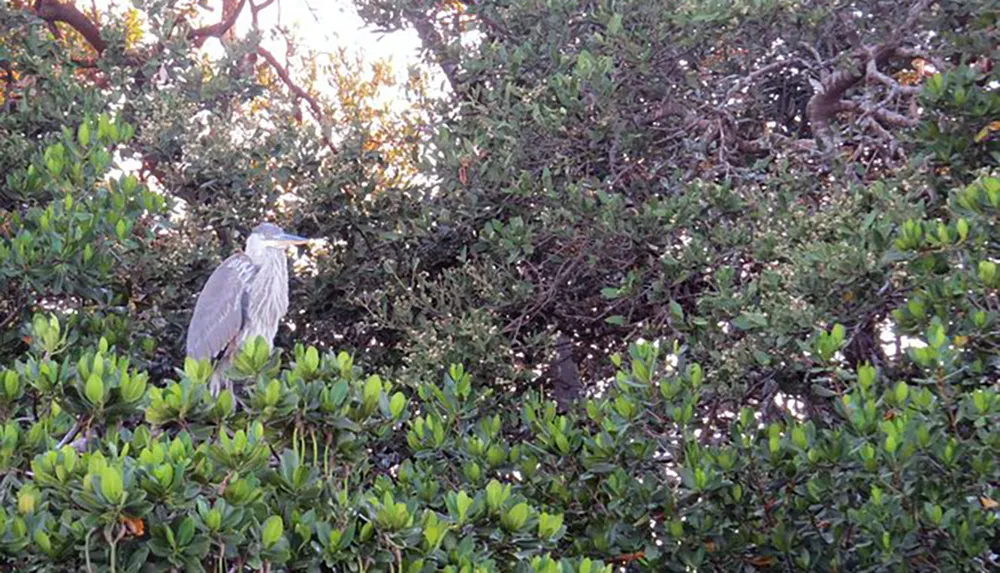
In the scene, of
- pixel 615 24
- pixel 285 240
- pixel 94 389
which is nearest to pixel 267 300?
pixel 285 240

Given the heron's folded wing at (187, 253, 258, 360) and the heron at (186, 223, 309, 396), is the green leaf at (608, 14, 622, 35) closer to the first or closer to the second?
the heron at (186, 223, 309, 396)

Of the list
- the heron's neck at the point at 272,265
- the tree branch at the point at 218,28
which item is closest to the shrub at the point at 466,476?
the heron's neck at the point at 272,265

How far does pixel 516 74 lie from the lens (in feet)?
25.4

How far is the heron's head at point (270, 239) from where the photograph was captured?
25.0ft

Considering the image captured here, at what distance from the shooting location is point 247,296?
7648 millimetres

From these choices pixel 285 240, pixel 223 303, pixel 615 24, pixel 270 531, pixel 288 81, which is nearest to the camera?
pixel 270 531

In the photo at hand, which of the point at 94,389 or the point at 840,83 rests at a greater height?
the point at 94,389

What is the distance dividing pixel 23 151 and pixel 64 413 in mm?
3207

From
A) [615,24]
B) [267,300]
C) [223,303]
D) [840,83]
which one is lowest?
[840,83]

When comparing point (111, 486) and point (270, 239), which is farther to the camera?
point (270, 239)

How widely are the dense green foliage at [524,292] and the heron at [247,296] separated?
0.28 metres

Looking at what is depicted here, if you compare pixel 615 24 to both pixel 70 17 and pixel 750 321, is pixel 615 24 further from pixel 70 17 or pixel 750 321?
pixel 70 17

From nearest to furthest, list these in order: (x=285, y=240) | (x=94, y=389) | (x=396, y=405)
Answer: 1. (x=94, y=389)
2. (x=396, y=405)
3. (x=285, y=240)

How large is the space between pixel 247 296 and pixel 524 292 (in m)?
1.64
